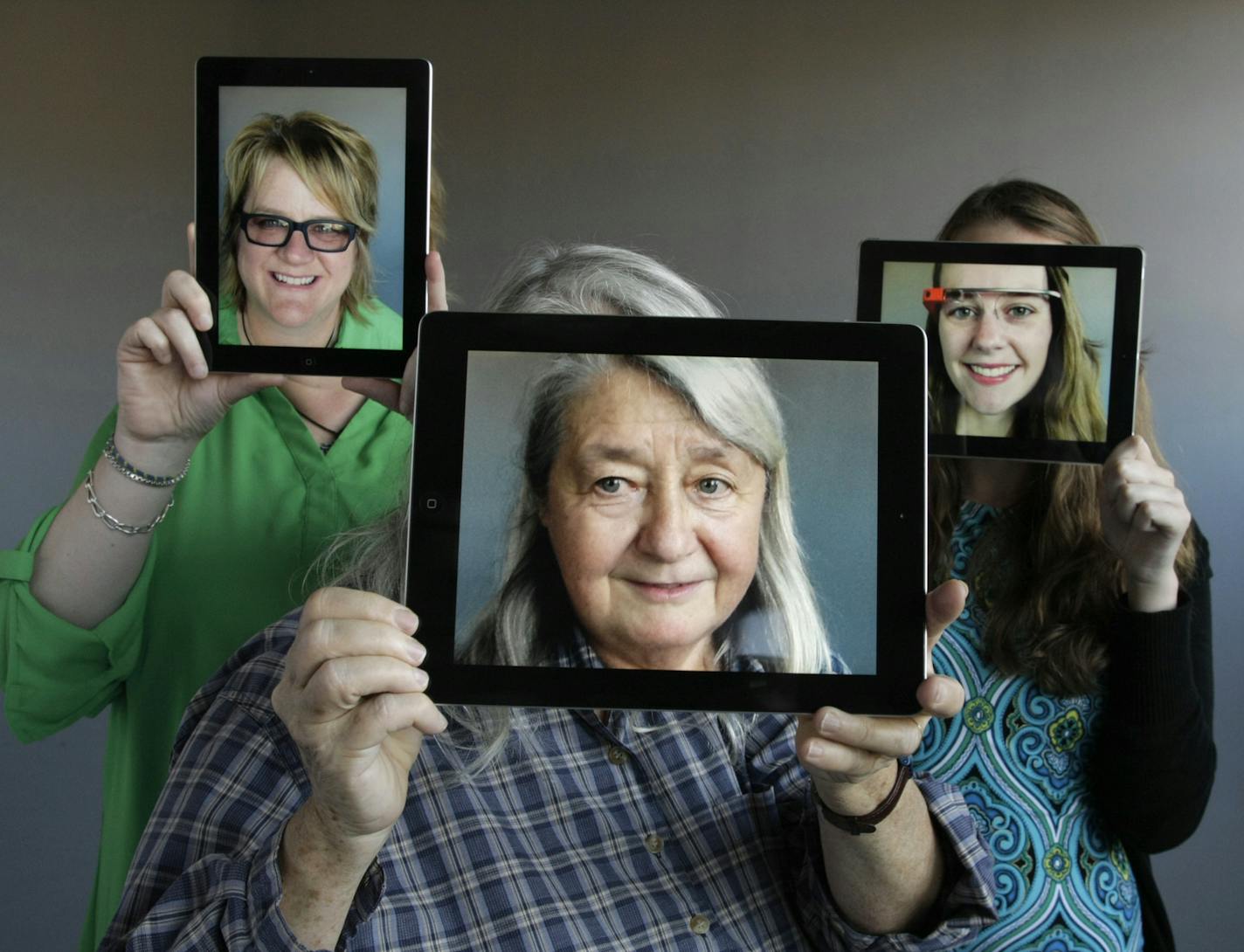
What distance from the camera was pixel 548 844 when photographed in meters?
0.99

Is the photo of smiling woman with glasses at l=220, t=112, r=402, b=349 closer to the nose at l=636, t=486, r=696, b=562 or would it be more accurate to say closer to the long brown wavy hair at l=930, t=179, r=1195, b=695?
the nose at l=636, t=486, r=696, b=562

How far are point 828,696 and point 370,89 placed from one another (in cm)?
66

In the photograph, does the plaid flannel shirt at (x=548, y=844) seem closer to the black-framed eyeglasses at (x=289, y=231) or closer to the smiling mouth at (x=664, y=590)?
the smiling mouth at (x=664, y=590)

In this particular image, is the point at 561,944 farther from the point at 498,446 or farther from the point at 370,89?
the point at 370,89

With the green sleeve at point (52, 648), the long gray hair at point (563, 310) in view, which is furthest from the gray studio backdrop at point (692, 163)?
the long gray hair at point (563, 310)

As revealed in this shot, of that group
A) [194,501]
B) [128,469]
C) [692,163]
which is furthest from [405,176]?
[692,163]

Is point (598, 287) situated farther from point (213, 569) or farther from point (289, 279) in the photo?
point (213, 569)

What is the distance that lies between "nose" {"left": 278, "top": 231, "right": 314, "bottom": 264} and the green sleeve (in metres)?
0.38

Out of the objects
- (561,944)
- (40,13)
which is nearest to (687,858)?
(561,944)

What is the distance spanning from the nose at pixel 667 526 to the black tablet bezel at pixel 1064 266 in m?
0.43

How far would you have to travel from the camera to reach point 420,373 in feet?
2.70

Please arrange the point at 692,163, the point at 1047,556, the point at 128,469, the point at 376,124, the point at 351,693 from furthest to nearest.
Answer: the point at 692,163 → the point at 1047,556 → the point at 128,469 → the point at 376,124 → the point at 351,693

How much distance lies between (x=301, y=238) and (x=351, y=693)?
1.55 feet

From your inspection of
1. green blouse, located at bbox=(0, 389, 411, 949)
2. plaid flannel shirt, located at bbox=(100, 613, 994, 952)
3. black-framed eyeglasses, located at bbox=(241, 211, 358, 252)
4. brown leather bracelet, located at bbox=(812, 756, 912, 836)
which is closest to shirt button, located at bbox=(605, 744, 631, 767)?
plaid flannel shirt, located at bbox=(100, 613, 994, 952)
